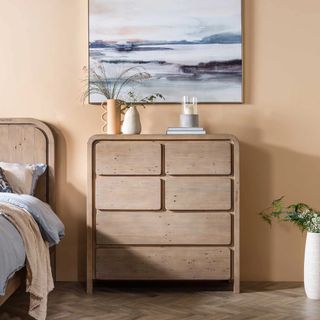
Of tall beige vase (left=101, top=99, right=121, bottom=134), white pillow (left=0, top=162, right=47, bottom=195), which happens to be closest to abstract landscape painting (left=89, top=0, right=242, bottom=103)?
tall beige vase (left=101, top=99, right=121, bottom=134)

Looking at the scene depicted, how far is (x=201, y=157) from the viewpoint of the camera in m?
3.66

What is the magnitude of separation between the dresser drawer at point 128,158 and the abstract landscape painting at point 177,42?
0.51 meters

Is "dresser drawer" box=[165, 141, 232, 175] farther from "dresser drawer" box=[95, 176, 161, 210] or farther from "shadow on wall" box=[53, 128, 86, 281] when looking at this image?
"shadow on wall" box=[53, 128, 86, 281]

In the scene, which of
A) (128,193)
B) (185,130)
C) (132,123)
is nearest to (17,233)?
(128,193)

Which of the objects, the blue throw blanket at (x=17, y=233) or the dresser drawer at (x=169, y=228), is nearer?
the blue throw blanket at (x=17, y=233)

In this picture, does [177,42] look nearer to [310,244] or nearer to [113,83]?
[113,83]

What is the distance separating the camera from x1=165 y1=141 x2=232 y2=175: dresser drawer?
3.66 meters

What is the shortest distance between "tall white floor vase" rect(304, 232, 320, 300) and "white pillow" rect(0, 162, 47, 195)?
1723 millimetres

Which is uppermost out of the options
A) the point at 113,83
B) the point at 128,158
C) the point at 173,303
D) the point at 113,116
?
the point at 113,83

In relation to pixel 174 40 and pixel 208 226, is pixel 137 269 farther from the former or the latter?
pixel 174 40

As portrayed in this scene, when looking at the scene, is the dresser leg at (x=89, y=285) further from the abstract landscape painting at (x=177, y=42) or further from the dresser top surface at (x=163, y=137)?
the abstract landscape painting at (x=177, y=42)

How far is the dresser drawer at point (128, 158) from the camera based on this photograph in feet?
12.0

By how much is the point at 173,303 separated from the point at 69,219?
99cm

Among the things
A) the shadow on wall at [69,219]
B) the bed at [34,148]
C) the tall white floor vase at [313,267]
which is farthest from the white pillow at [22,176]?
the tall white floor vase at [313,267]
